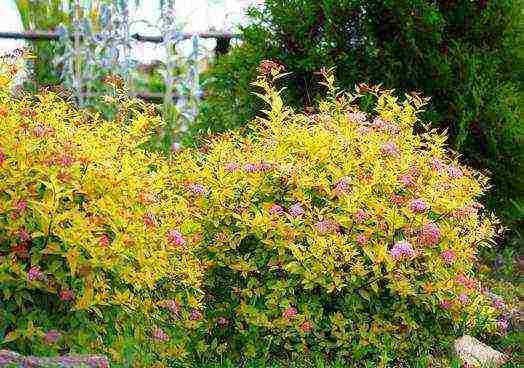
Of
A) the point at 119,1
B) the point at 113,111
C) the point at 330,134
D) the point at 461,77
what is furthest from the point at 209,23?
the point at 330,134

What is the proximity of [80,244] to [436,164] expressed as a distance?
226 cm

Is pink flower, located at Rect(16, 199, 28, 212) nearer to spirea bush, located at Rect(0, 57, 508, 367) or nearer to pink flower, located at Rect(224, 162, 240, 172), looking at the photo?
spirea bush, located at Rect(0, 57, 508, 367)

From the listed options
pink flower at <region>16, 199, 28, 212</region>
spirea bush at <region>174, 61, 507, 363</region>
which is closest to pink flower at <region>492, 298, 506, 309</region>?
spirea bush at <region>174, 61, 507, 363</region>

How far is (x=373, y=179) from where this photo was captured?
210 inches

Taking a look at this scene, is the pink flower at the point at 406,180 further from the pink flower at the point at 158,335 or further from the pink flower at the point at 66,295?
the pink flower at the point at 66,295

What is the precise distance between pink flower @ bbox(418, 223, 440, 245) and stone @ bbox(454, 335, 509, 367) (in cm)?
76

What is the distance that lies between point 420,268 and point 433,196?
1.31 ft

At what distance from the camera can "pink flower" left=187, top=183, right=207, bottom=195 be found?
5.32m

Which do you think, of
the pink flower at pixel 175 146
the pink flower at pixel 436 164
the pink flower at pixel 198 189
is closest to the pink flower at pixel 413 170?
the pink flower at pixel 436 164

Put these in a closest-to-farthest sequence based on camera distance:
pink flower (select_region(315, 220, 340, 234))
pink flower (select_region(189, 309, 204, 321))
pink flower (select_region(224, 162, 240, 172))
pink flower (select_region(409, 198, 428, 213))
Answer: pink flower (select_region(189, 309, 204, 321)) < pink flower (select_region(315, 220, 340, 234)) < pink flower (select_region(409, 198, 428, 213)) < pink flower (select_region(224, 162, 240, 172))

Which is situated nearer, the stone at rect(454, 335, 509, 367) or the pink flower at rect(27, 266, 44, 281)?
the pink flower at rect(27, 266, 44, 281)

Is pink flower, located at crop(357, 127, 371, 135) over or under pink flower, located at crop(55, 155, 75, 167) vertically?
under

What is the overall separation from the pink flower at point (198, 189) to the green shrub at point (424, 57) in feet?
7.03

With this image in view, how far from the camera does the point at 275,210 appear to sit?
205 inches
